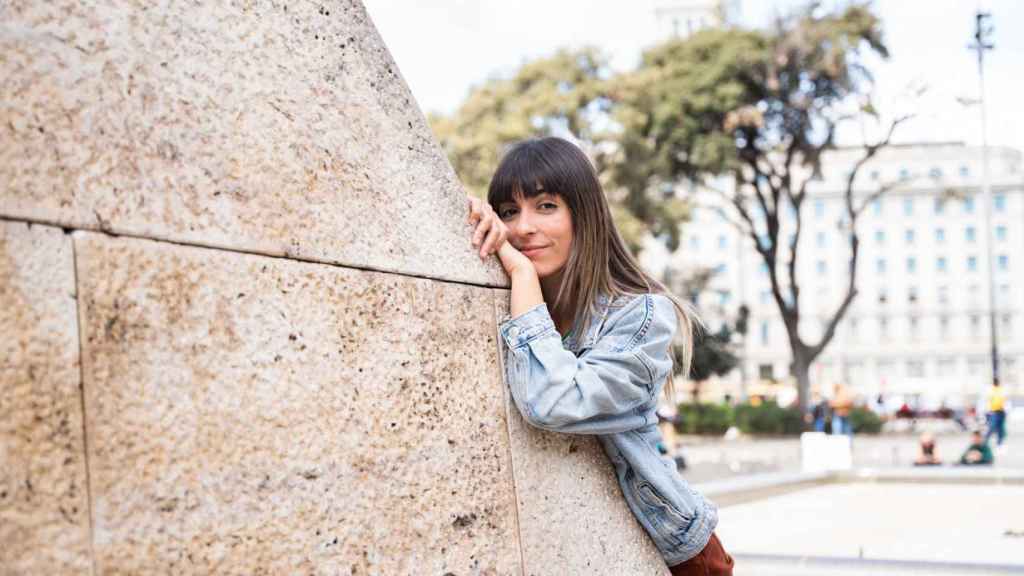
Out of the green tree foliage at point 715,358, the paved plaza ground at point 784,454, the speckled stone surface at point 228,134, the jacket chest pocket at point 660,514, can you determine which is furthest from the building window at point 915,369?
the speckled stone surface at point 228,134

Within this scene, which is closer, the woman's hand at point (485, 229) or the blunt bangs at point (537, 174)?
the woman's hand at point (485, 229)

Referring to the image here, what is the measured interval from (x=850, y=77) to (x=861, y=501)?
47.2 feet

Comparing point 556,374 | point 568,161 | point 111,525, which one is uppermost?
point 568,161

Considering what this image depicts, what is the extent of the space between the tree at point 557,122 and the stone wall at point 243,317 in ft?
74.6

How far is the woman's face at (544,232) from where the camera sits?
2.31 metres

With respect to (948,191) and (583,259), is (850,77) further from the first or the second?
(583,259)

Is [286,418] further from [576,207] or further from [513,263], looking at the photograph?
[576,207]

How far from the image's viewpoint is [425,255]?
6.36ft

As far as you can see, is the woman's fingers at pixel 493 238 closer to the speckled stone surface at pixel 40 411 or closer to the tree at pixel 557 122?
the speckled stone surface at pixel 40 411

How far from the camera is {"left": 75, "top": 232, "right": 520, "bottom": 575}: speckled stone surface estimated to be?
1363 mm

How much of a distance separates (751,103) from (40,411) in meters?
24.5

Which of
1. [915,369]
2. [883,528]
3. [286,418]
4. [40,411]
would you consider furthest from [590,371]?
[915,369]

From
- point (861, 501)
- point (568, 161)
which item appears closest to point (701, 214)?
point (861, 501)

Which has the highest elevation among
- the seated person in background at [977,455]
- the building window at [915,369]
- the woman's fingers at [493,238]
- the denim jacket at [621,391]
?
the woman's fingers at [493,238]
